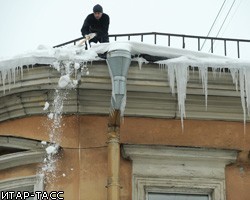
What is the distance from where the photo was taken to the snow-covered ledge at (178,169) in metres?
9.13

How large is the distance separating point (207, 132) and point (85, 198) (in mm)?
1772

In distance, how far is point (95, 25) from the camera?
10.6 m

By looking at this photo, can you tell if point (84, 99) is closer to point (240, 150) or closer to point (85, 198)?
point (85, 198)

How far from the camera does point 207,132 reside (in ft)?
31.0

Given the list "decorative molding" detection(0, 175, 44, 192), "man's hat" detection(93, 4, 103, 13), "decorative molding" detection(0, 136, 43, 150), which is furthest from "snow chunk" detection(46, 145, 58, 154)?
"man's hat" detection(93, 4, 103, 13)

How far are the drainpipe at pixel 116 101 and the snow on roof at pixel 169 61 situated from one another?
21 centimetres

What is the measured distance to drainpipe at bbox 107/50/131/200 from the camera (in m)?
8.77

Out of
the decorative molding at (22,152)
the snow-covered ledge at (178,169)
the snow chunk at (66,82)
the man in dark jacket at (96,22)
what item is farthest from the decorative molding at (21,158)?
Result: the man in dark jacket at (96,22)

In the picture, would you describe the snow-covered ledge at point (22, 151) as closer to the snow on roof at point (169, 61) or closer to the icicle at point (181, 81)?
the snow on roof at point (169, 61)

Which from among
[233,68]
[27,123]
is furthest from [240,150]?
[27,123]

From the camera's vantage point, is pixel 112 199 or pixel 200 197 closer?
pixel 112 199

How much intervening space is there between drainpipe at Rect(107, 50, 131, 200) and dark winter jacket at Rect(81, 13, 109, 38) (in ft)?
5.42

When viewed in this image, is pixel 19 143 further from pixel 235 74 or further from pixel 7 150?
pixel 235 74

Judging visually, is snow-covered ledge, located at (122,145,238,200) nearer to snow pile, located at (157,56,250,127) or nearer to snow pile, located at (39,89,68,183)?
snow pile, located at (157,56,250,127)
